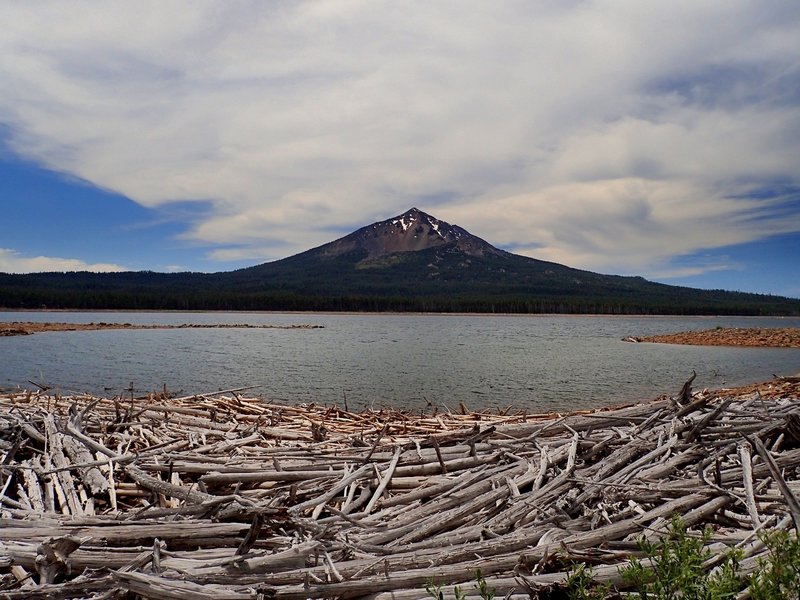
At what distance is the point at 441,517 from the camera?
5102 mm

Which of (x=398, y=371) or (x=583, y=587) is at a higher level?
(x=583, y=587)

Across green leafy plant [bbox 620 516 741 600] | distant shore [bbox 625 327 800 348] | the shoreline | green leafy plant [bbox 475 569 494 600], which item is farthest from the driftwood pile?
the shoreline

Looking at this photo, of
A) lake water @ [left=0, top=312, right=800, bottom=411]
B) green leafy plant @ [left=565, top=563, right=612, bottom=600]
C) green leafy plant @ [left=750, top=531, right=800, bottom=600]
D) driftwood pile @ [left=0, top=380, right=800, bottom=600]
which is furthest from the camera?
lake water @ [left=0, top=312, right=800, bottom=411]

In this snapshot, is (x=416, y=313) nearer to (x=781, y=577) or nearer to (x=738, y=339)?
(x=738, y=339)

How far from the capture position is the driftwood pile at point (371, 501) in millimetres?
4160

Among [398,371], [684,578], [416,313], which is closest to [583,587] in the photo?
[684,578]

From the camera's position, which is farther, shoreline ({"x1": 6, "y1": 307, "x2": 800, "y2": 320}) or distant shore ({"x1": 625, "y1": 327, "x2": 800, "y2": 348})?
shoreline ({"x1": 6, "y1": 307, "x2": 800, "y2": 320})

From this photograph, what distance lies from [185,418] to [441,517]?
562 cm

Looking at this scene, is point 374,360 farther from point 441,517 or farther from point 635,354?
point 441,517

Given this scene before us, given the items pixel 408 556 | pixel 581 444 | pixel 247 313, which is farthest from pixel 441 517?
pixel 247 313

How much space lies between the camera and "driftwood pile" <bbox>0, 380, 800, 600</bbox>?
4.16 m

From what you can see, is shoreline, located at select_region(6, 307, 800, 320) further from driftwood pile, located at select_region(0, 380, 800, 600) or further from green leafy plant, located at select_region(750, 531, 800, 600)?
green leafy plant, located at select_region(750, 531, 800, 600)

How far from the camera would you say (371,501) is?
5.69 meters

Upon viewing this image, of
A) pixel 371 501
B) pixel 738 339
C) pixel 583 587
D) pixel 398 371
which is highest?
pixel 738 339
